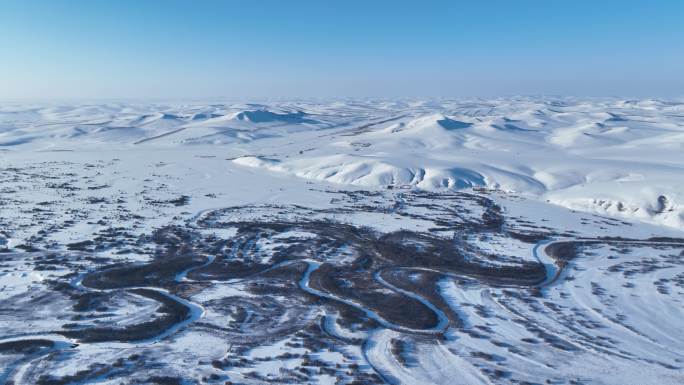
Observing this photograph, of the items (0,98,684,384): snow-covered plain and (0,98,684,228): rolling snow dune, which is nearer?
(0,98,684,384): snow-covered plain

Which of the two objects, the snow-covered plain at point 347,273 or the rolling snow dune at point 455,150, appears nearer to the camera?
the snow-covered plain at point 347,273

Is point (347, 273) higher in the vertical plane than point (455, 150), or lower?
lower

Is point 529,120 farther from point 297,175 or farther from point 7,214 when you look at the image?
point 7,214

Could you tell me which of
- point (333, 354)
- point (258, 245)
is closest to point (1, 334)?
point (333, 354)
